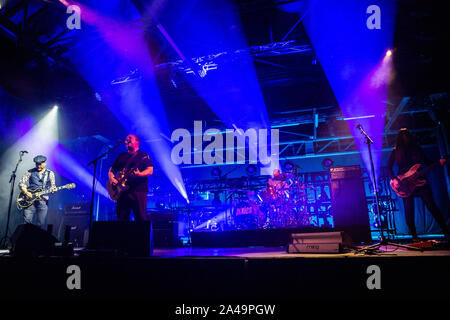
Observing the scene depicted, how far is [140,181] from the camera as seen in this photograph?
4.08 m

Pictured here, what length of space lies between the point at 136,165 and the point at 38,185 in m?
3.93

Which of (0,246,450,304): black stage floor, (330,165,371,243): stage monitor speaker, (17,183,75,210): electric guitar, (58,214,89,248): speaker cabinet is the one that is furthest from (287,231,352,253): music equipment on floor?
(17,183,75,210): electric guitar

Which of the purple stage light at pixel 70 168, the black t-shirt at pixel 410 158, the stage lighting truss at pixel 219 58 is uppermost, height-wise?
the stage lighting truss at pixel 219 58

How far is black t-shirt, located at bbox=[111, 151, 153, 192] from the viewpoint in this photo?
159 inches

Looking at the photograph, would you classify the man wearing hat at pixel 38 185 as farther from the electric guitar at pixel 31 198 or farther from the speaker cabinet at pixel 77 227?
the speaker cabinet at pixel 77 227

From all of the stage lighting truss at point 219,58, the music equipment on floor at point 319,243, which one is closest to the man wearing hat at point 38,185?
the stage lighting truss at point 219,58

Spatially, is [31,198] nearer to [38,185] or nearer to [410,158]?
[38,185]

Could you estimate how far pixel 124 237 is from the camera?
296 cm

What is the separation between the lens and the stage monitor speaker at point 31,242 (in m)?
2.92

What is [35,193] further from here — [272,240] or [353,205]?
[353,205]

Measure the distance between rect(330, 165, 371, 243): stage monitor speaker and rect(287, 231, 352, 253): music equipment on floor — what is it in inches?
73.8

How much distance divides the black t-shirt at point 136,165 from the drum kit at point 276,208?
570cm

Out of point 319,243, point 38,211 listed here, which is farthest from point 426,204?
point 38,211
